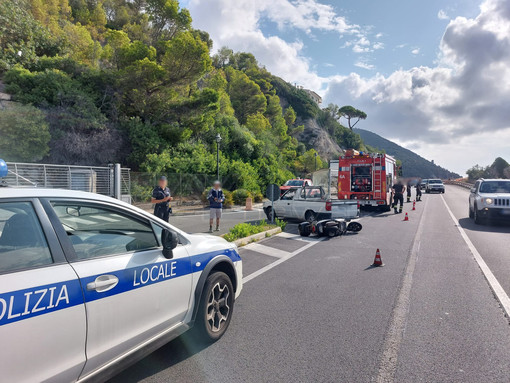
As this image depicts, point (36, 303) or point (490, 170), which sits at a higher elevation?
point (490, 170)

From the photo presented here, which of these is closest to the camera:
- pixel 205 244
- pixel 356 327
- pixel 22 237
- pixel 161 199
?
pixel 22 237

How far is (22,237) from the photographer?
2125 mm

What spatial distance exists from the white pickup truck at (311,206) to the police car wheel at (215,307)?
7.90 meters

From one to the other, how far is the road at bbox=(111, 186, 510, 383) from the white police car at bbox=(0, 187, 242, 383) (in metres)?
0.46

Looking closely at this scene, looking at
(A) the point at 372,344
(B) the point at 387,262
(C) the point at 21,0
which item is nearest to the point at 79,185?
(B) the point at 387,262

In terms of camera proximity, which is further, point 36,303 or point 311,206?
point 311,206

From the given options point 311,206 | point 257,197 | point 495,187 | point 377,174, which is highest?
point 377,174

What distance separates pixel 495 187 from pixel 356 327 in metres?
12.3

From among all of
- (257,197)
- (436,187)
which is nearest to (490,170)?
(436,187)

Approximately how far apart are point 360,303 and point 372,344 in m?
1.19

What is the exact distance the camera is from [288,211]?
13164 mm

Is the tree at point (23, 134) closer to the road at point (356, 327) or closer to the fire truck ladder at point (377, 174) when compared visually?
the road at point (356, 327)

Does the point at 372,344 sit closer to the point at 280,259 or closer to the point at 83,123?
the point at 280,259

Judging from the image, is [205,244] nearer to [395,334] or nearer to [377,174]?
[395,334]
